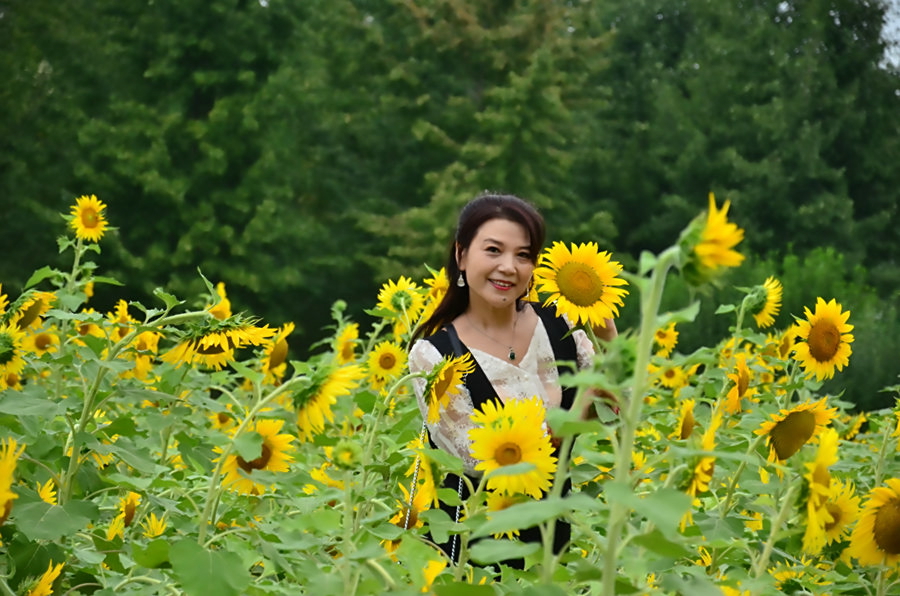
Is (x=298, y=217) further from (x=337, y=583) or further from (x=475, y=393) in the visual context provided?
(x=337, y=583)

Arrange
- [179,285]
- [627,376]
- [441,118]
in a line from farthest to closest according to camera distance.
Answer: [441,118] → [179,285] → [627,376]

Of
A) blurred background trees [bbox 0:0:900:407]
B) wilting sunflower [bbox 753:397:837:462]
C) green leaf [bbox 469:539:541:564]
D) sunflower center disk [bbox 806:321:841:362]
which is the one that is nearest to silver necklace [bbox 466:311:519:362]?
sunflower center disk [bbox 806:321:841:362]

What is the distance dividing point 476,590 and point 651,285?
436 mm

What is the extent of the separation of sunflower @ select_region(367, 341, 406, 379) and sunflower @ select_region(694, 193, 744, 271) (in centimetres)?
251

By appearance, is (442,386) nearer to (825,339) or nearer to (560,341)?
(560,341)

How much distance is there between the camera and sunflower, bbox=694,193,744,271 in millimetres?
1312

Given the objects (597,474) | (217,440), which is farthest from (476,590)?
(217,440)

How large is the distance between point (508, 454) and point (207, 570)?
1.45 feet

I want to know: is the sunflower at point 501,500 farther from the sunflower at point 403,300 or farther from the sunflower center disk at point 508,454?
the sunflower at point 403,300

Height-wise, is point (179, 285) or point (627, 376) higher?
point (179, 285)

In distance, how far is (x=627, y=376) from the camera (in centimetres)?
141

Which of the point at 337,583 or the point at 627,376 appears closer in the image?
the point at 627,376

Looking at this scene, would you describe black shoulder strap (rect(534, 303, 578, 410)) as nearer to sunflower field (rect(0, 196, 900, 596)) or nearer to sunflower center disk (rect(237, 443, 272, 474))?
sunflower field (rect(0, 196, 900, 596))

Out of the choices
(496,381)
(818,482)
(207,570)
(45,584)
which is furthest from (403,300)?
(818,482)
